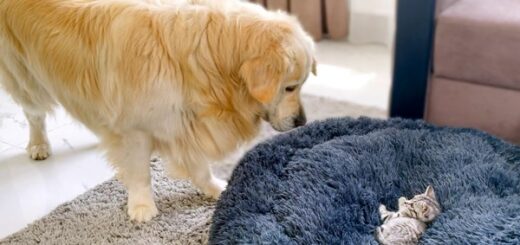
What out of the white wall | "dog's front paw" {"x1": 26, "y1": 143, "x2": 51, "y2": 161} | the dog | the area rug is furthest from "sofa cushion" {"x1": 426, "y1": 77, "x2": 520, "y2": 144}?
"dog's front paw" {"x1": 26, "y1": 143, "x2": 51, "y2": 161}

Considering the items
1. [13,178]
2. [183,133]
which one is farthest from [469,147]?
[13,178]

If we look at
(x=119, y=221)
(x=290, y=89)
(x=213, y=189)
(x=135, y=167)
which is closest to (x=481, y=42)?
(x=290, y=89)

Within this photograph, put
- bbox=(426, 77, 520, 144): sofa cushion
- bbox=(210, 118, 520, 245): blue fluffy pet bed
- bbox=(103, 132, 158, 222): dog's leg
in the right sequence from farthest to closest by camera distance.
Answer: bbox=(426, 77, 520, 144): sofa cushion, bbox=(103, 132, 158, 222): dog's leg, bbox=(210, 118, 520, 245): blue fluffy pet bed

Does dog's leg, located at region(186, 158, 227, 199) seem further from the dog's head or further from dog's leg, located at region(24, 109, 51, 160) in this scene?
dog's leg, located at region(24, 109, 51, 160)

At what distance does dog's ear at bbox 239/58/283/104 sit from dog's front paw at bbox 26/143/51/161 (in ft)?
3.26

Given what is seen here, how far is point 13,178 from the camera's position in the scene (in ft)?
5.91

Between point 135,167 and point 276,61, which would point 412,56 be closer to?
point 276,61

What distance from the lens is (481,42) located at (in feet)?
5.15

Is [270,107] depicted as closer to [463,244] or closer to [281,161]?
[281,161]

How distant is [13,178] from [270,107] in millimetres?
980

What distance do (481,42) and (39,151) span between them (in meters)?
1.50

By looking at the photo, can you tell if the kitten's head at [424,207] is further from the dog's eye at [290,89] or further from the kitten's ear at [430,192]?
the dog's eye at [290,89]

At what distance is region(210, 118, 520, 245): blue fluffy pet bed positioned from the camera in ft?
3.96

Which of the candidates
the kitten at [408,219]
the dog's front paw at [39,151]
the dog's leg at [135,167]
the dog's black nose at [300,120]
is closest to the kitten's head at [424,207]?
the kitten at [408,219]
